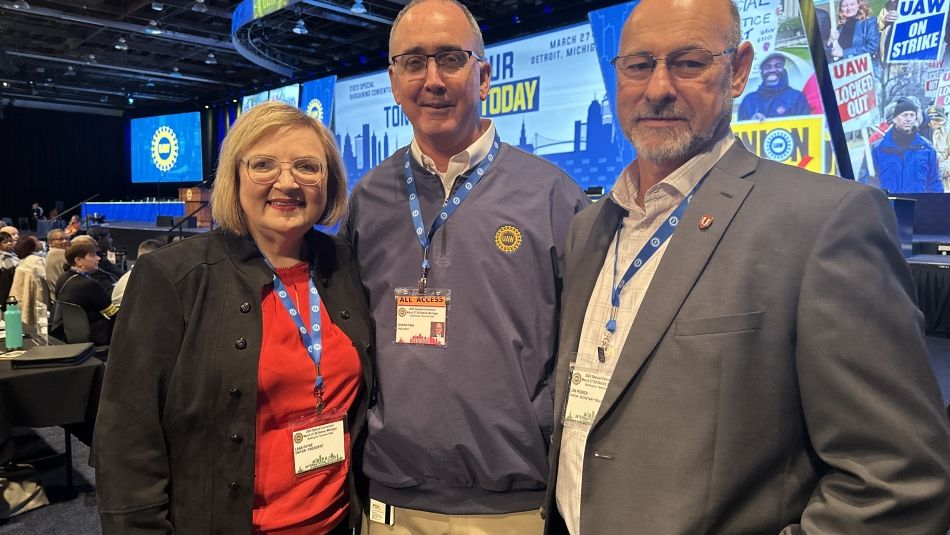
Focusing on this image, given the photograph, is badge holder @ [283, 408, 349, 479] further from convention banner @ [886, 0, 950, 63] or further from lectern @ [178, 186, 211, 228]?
lectern @ [178, 186, 211, 228]

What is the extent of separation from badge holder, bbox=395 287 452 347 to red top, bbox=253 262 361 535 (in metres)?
0.16

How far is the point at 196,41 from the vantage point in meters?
14.0

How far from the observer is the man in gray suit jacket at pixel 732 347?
89cm

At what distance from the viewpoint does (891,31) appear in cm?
618

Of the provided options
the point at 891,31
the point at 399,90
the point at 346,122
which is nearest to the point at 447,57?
the point at 399,90

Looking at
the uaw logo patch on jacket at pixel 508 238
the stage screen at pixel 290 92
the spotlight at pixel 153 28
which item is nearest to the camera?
the uaw logo patch on jacket at pixel 508 238

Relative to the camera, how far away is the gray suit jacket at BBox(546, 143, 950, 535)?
0.88 meters

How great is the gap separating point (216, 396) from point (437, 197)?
767 millimetres

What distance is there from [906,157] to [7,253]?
997cm

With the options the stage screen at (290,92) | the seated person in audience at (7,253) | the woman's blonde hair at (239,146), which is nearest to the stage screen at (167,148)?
the stage screen at (290,92)

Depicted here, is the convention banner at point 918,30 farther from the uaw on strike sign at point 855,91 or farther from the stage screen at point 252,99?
the stage screen at point 252,99

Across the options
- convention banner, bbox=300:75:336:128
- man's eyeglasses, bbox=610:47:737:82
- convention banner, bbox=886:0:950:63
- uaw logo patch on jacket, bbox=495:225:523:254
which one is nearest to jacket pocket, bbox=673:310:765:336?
man's eyeglasses, bbox=610:47:737:82

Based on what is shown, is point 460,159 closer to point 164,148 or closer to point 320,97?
point 320,97

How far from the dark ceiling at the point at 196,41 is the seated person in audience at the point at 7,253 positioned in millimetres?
4736
